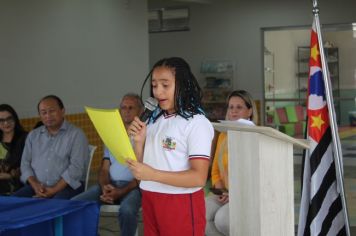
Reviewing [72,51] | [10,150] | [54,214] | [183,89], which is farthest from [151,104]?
[72,51]

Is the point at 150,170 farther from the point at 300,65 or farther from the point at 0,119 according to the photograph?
the point at 300,65

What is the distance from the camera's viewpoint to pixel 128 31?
8.53 meters

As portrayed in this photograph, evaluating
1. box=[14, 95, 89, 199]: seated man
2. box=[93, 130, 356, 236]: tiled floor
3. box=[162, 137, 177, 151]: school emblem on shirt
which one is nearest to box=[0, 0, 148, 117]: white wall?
box=[93, 130, 356, 236]: tiled floor

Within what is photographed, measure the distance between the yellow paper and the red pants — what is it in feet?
0.70

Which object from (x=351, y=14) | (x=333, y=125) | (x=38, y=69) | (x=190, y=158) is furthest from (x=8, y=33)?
(x=351, y=14)

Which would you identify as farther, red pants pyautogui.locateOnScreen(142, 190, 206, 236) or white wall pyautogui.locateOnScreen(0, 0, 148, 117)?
white wall pyautogui.locateOnScreen(0, 0, 148, 117)

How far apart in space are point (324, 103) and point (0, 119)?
252 cm

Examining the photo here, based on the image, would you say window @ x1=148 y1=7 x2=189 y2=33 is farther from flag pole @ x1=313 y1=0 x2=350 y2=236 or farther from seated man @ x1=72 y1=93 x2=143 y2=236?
flag pole @ x1=313 y1=0 x2=350 y2=236

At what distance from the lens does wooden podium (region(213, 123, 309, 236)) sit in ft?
8.79

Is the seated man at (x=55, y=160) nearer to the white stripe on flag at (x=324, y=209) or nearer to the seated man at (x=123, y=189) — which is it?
the seated man at (x=123, y=189)

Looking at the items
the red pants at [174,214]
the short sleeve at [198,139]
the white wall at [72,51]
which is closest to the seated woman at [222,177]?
the red pants at [174,214]

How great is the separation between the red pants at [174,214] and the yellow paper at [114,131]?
213mm

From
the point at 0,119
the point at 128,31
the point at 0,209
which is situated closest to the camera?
the point at 0,209

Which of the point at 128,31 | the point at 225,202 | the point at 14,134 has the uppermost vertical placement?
the point at 128,31
